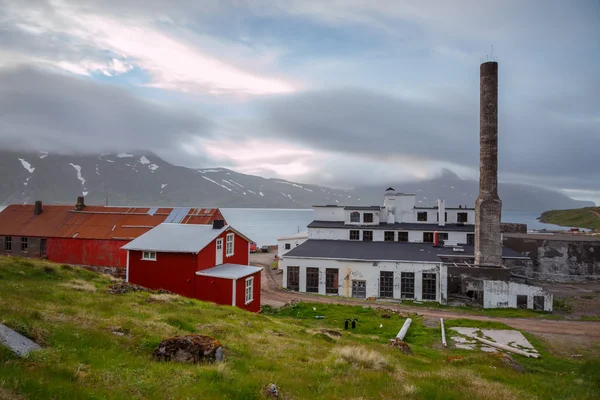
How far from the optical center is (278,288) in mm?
42438

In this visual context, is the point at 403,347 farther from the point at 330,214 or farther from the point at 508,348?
the point at 330,214

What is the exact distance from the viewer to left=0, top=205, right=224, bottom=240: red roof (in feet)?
137

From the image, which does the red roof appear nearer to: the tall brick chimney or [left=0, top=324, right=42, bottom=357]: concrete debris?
the tall brick chimney

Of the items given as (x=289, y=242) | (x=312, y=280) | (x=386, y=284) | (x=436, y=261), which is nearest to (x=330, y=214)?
(x=289, y=242)

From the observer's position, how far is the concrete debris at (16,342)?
763 cm

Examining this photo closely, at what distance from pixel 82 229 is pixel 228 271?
23.8 meters

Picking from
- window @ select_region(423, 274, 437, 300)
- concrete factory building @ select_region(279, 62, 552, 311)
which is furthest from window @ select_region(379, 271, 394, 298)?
window @ select_region(423, 274, 437, 300)

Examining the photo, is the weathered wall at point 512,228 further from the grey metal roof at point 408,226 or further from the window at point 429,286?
the window at point 429,286

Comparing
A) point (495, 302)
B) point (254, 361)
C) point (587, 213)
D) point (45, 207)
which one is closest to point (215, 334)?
point (254, 361)

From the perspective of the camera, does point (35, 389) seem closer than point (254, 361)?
Yes

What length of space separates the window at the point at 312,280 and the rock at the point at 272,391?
1272 inches

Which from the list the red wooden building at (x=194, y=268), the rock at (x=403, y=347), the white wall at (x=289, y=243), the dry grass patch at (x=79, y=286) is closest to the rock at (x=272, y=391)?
the rock at (x=403, y=347)

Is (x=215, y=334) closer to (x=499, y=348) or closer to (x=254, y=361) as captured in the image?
(x=254, y=361)

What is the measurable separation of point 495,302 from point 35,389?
126 feet
